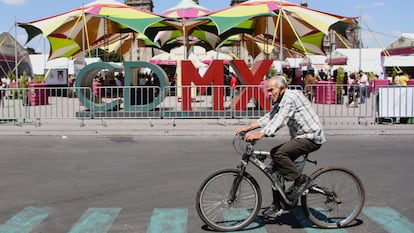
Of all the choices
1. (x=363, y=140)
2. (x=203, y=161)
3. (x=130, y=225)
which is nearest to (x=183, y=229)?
(x=130, y=225)

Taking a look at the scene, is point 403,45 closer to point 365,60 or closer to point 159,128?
point 365,60

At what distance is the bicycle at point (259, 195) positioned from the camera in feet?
16.6

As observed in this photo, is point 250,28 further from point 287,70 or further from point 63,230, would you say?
point 63,230

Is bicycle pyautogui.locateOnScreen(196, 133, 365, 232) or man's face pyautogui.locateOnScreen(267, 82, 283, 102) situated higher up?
man's face pyautogui.locateOnScreen(267, 82, 283, 102)

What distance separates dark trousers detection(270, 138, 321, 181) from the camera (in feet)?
16.3

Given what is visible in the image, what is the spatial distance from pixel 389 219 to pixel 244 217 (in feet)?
5.51

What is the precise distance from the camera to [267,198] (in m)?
6.47

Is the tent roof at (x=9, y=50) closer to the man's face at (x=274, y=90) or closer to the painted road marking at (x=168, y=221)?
the painted road marking at (x=168, y=221)

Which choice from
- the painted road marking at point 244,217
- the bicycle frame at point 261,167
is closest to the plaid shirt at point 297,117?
the bicycle frame at point 261,167

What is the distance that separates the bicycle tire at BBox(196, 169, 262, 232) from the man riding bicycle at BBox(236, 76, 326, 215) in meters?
0.28

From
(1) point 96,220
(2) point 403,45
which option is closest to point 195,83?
(1) point 96,220

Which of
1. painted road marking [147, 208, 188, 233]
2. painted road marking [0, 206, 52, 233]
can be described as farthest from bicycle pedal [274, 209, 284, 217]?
painted road marking [0, 206, 52, 233]

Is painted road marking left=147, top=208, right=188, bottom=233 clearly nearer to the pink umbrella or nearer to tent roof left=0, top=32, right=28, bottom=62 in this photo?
the pink umbrella

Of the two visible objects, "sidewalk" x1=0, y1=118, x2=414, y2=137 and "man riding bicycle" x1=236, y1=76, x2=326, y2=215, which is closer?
"man riding bicycle" x1=236, y1=76, x2=326, y2=215
